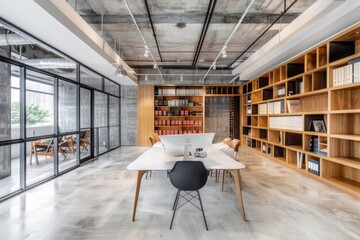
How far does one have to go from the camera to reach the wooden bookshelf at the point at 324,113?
10.9 feet

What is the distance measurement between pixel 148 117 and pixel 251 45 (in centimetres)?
476

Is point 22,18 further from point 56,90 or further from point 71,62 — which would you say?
point 71,62

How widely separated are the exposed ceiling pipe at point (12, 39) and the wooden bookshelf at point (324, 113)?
565 cm

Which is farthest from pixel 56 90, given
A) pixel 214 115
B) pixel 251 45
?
pixel 214 115

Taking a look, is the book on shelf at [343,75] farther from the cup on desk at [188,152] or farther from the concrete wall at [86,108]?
the concrete wall at [86,108]

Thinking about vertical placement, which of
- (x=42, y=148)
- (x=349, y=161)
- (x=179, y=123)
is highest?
(x=179, y=123)

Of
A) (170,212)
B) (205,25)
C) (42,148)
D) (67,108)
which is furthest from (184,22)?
(42,148)

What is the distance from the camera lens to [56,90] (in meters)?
→ 4.20

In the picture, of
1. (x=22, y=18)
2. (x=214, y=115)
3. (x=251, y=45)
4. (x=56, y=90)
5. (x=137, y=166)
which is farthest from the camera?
(x=214, y=115)

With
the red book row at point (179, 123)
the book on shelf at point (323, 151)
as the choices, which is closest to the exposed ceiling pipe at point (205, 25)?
the red book row at point (179, 123)

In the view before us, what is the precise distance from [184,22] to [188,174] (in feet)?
12.1

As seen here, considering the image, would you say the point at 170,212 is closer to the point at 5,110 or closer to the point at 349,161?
the point at 349,161

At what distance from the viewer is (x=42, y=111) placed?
18.1 feet

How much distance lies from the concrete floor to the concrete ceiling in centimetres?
362
